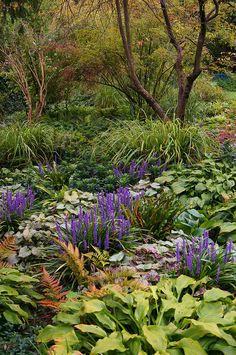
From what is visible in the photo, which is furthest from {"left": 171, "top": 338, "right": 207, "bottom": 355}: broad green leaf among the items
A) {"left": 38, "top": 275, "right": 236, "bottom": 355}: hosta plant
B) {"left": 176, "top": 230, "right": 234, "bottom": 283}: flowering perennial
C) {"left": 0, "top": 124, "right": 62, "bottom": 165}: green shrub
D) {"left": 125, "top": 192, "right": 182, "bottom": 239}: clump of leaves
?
{"left": 0, "top": 124, "right": 62, "bottom": 165}: green shrub

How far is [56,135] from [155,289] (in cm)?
428

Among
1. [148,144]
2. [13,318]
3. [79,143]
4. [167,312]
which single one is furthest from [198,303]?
[79,143]

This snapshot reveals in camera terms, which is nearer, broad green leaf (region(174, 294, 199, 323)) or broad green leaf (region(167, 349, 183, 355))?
broad green leaf (region(167, 349, 183, 355))

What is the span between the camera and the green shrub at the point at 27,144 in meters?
6.34

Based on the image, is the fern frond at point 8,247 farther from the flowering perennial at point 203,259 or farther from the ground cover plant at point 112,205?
the flowering perennial at point 203,259

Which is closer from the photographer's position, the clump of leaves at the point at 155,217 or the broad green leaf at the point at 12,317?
the broad green leaf at the point at 12,317

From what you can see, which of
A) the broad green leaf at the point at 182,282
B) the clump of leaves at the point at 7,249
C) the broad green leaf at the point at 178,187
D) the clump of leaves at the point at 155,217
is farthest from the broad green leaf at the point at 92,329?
the broad green leaf at the point at 178,187

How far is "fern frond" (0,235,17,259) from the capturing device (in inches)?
137

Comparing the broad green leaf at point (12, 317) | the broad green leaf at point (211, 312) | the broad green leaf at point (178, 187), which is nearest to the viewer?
the broad green leaf at point (211, 312)

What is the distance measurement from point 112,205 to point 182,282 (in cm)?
126

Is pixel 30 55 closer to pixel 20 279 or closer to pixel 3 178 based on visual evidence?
pixel 3 178

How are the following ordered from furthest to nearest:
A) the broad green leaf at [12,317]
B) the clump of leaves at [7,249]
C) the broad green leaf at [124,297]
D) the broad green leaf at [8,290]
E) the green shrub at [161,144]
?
the green shrub at [161,144] → the clump of leaves at [7,249] → the broad green leaf at [8,290] → the broad green leaf at [12,317] → the broad green leaf at [124,297]

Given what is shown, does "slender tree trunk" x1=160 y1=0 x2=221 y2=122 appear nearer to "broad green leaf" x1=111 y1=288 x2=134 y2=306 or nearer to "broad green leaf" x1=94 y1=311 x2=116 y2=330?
"broad green leaf" x1=111 y1=288 x2=134 y2=306

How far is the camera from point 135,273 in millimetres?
3209
